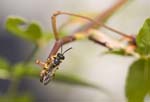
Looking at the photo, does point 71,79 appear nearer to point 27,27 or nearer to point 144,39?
point 27,27

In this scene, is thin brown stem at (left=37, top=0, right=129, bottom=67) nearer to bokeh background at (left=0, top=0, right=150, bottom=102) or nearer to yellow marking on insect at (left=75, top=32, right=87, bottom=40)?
yellow marking on insect at (left=75, top=32, right=87, bottom=40)

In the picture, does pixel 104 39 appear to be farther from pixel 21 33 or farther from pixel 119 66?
pixel 119 66

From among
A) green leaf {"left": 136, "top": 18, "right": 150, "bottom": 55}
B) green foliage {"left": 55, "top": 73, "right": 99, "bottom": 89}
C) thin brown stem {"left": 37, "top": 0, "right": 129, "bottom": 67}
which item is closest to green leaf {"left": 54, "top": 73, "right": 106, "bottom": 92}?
green foliage {"left": 55, "top": 73, "right": 99, "bottom": 89}

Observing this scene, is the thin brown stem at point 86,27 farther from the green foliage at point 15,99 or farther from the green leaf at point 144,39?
the green foliage at point 15,99

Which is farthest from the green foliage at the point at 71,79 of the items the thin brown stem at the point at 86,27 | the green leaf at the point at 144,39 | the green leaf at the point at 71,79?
the green leaf at the point at 144,39

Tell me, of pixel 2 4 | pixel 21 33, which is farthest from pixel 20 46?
pixel 21 33

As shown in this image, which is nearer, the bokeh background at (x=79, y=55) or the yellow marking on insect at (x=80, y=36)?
the yellow marking on insect at (x=80, y=36)

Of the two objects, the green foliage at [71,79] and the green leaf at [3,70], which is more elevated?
the green leaf at [3,70]

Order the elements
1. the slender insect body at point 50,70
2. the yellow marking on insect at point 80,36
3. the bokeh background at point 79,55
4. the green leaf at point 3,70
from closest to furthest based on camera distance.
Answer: the slender insect body at point 50,70
the yellow marking on insect at point 80,36
the green leaf at point 3,70
the bokeh background at point 79,55
